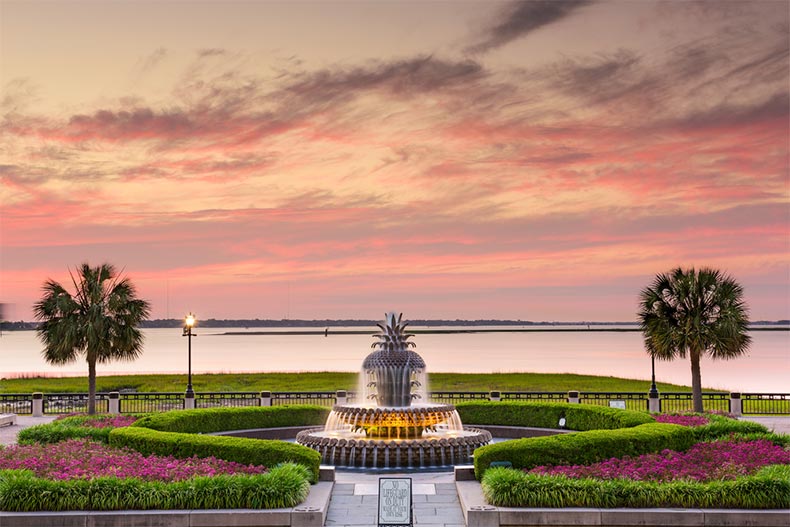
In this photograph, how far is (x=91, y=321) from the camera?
34469 millimetres

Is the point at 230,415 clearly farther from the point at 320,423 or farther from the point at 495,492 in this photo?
the point at 495,492

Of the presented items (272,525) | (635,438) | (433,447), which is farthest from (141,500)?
(635,438)

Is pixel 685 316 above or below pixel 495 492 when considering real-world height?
above

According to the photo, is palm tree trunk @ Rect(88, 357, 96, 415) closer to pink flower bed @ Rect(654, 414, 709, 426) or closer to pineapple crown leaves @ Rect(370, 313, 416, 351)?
pineapple crown leaves @ Rect(370, 313, 416, 351)

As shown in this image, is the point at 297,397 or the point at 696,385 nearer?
the point at 696,385

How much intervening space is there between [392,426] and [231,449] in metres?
5.43

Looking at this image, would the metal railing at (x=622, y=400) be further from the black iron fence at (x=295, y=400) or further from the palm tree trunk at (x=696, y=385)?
the palm tree trunk at (x=696, y=385)

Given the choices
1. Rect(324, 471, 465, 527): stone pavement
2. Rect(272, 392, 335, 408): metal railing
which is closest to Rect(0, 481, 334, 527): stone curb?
Rect(324, 471, 465, 527): stone pavement

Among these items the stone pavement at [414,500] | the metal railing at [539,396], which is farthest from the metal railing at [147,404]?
the stone pavement at [414,500]

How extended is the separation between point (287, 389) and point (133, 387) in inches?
589

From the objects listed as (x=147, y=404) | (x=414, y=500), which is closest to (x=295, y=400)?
(x=147, y=404)

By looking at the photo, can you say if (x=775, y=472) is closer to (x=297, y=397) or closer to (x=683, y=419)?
(x=683, y=419)

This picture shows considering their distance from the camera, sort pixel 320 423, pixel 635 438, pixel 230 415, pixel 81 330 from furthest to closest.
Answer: pixel 81 330
pixel 320 423
pixel 230 415
pixel 635 438

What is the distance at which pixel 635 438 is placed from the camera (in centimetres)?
1914
